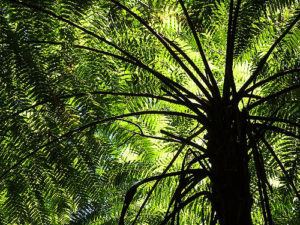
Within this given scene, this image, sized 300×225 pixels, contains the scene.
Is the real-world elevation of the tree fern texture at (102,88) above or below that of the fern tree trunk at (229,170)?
above

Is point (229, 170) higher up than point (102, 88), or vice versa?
point (102, 88)

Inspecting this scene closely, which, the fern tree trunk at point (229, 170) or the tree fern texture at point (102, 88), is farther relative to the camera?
the tree fern texture at point (102, 88)

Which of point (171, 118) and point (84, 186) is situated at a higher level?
point (171, 118)

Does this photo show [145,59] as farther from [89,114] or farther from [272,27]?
[272,27]

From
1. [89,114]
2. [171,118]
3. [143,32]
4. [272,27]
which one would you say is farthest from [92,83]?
[272,27]

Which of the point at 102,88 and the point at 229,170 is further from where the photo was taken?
the point at 102,88

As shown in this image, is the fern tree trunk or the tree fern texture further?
the tree fern texture

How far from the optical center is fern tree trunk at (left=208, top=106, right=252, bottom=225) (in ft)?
3.00

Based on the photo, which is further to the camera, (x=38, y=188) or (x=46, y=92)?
(x=38, y=188)

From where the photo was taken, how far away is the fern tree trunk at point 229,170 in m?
0.92

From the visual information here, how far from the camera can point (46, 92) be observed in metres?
1.47

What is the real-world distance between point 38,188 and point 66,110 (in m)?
0.46

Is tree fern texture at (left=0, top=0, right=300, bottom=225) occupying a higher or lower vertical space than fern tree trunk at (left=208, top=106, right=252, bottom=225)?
higher

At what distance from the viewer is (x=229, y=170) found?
0.97m
